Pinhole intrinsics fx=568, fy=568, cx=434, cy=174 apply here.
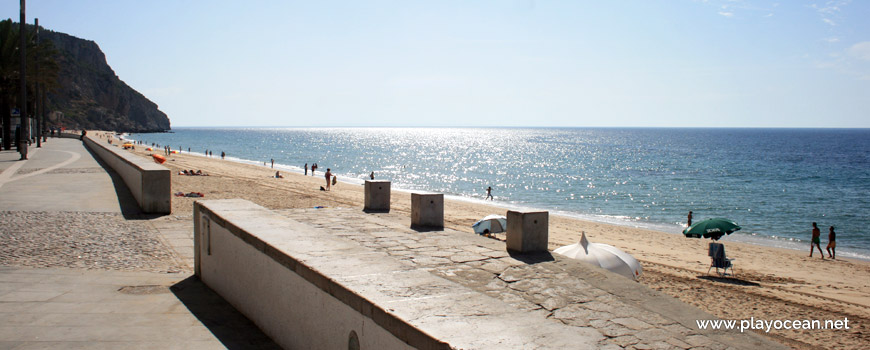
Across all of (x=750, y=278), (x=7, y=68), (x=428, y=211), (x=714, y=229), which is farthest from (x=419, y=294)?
(x=7, y=68)

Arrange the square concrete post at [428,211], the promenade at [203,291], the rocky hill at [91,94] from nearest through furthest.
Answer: the promenade at [203,291]
the square concrete post at [428,211]
the rocky hill at [91,94]

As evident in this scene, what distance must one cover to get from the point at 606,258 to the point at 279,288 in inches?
285

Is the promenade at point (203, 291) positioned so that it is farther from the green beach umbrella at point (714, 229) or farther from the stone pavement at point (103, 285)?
the green beach umbrella at point (714, 229)

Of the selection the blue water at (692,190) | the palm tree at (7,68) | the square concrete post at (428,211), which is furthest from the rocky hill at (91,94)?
the square concrete post at (428,211)

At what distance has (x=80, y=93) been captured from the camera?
130625mm

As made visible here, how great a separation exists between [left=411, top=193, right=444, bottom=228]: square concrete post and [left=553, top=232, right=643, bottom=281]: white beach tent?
3158 mm

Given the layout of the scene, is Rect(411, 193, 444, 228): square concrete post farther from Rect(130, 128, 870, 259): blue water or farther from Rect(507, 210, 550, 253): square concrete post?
Rect(130, 128, 870, 259): blue water

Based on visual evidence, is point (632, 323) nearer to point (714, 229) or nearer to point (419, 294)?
point (419, 294)

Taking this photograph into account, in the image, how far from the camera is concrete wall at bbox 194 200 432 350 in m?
3.22

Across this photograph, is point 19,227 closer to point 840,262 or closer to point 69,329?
point 69,329

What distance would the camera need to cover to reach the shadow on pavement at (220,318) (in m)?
4.63

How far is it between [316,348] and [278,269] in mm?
917

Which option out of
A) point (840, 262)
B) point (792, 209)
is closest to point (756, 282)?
point (840, 262)

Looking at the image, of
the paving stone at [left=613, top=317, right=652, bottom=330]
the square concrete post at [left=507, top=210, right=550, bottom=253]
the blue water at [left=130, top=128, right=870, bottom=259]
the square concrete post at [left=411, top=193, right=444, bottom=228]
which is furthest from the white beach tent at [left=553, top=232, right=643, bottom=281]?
the blue water at [left=130, top=128, right=870, bottom=259]
